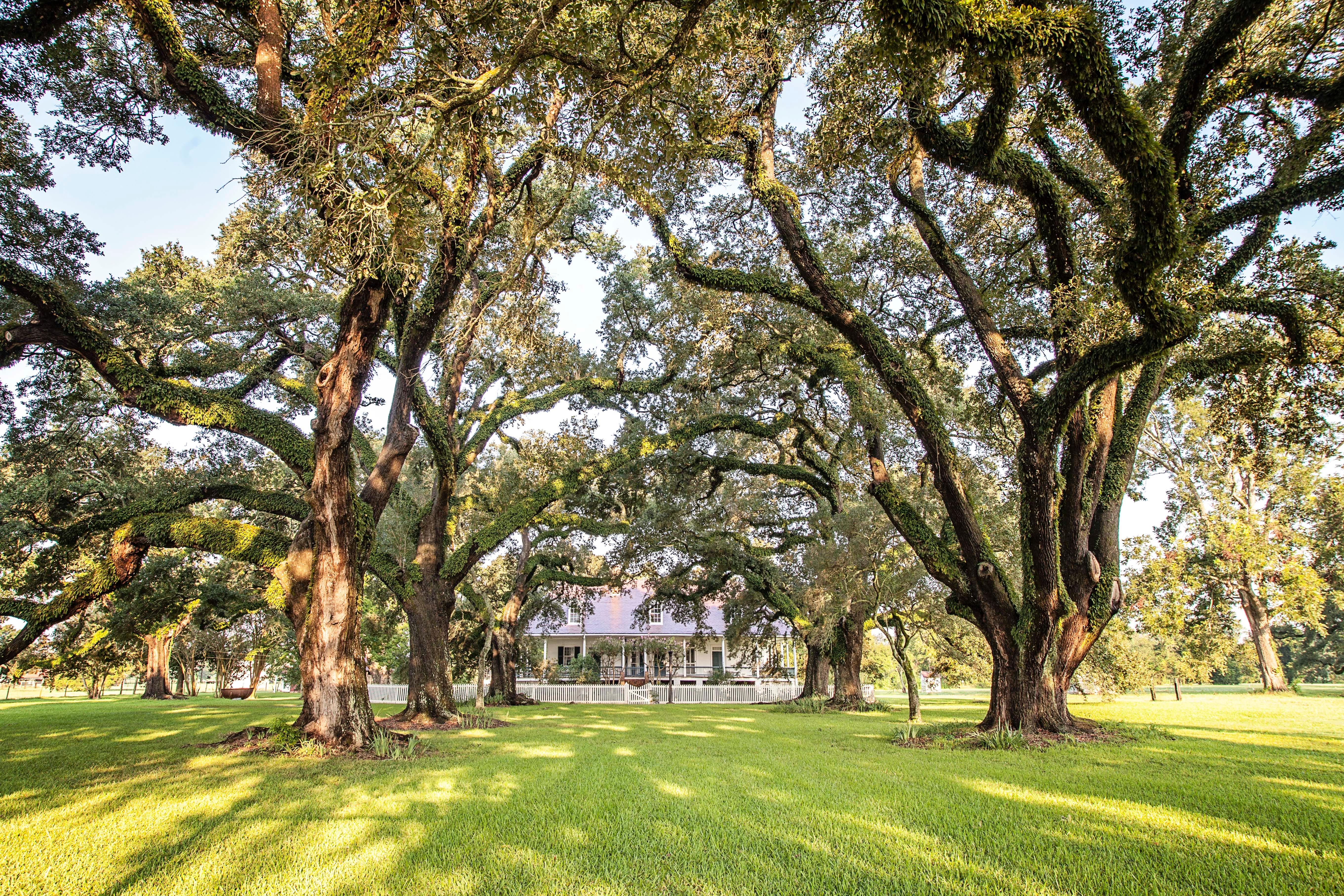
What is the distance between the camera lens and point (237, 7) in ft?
25.5

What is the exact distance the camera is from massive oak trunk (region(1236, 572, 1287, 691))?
69.6 feet

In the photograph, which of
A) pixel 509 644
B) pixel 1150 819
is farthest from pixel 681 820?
pixel 509 644

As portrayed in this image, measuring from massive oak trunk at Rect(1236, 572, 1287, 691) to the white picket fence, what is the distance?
1640 centimetres

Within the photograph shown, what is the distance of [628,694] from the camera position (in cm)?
2458

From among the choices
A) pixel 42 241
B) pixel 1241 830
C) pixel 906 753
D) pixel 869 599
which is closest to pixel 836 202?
pixel 869 599

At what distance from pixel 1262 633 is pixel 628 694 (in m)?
23.5

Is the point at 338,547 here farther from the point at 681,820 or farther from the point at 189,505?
the point at 681,820

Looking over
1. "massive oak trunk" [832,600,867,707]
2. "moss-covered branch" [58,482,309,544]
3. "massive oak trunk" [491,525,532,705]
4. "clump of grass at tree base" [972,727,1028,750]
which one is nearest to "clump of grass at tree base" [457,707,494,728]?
"moss-covered branch" [58,482,309,544]

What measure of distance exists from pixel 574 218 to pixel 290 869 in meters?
13.3

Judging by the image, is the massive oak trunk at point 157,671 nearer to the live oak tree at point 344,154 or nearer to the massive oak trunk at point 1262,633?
the live oak tree at point 344,154

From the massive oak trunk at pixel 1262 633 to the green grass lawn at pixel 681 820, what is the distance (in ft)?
54.0

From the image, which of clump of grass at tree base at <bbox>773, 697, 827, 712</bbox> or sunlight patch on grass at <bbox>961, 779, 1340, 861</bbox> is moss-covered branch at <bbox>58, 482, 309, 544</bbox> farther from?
clump of grass at tree base at <bbox>773, 697, 827, 712</bbox>

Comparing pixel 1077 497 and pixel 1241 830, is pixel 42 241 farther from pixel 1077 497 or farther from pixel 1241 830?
pixel 1077 497

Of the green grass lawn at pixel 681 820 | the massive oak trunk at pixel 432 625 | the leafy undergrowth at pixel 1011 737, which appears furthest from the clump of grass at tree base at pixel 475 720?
the leafy undergrowth at pixel 1011 737
